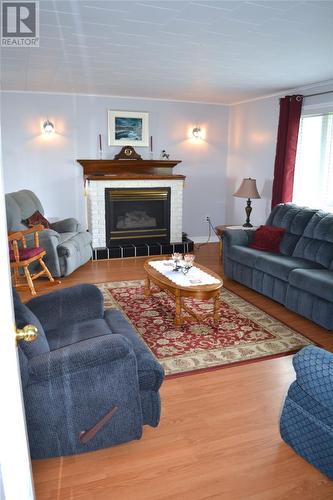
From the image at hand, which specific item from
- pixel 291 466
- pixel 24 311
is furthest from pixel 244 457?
pixel 24 311

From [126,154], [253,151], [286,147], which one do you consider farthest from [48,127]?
[286,147]

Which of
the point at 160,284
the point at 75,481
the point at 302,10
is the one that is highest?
the point at 302,10

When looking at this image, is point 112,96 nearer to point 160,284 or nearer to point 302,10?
point 160,284

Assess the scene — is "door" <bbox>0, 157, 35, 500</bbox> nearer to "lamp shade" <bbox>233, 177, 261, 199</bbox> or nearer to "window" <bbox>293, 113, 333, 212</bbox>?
"window" <bbox>293, 113, 333, 212</bbox>

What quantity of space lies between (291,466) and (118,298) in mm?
2543

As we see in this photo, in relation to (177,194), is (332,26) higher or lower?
higher

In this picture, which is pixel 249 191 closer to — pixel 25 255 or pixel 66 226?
pixel 66 226

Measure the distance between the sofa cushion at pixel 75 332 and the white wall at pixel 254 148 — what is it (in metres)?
3.89

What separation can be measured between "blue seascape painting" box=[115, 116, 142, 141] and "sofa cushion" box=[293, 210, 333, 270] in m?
3.12

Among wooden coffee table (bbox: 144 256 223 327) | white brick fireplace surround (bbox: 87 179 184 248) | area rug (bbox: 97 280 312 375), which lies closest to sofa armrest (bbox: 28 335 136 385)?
area rug (bbox: 97 280 312 375)

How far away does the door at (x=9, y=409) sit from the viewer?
112 cm

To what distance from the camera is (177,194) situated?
Result: 623 centimetres

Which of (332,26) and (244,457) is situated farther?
(332,26)

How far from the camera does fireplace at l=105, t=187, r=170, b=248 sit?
596 cm
